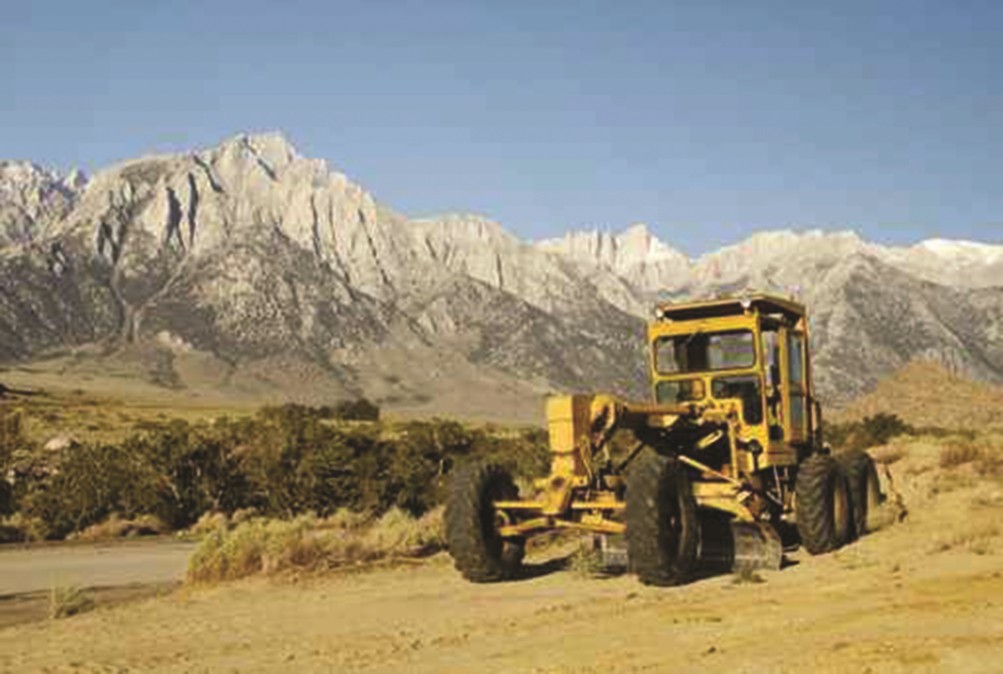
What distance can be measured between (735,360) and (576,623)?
5.37 m

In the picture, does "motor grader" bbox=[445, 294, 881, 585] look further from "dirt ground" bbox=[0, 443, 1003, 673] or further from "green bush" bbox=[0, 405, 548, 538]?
"green bush" bbox=[0, 405, 548, 538]

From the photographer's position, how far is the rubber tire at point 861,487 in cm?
1603

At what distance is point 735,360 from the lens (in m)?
14.8

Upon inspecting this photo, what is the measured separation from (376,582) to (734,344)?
17.9ft

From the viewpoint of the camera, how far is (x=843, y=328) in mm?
172125

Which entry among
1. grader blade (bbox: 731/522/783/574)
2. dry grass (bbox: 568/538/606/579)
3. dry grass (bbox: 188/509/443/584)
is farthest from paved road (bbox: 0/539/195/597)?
grader blade (bbox: 731/522/783/574)

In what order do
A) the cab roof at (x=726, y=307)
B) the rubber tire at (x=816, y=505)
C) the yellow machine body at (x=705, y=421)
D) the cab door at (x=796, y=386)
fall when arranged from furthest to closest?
the cab door at (x=796, y=386) → the cab roof at (x=726, y=307) → the rubber tire at (x=816, y=505) → the yellow machine body at (x=705, y=421)

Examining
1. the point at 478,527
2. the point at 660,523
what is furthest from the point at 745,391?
the point at 478,527

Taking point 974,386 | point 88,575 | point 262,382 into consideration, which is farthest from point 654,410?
point 262,382

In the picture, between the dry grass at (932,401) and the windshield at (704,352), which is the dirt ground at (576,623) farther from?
the dry grass at (932,401)

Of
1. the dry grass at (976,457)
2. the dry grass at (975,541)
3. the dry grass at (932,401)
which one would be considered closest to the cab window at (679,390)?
the dry grass at (975,541)

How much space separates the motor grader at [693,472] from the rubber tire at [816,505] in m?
0.02

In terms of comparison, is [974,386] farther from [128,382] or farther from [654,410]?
[128,382]

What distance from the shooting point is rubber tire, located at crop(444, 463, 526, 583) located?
43.4ft
